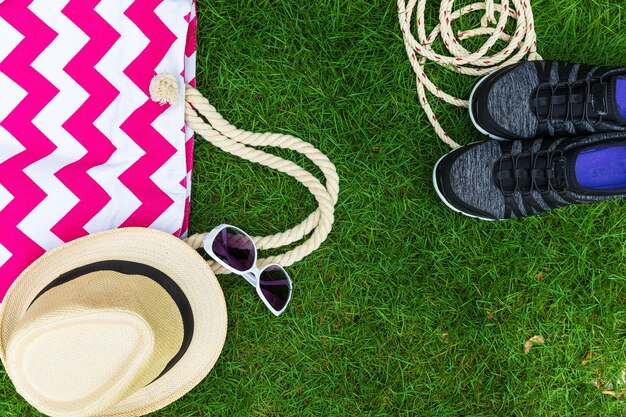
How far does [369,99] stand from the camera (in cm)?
165

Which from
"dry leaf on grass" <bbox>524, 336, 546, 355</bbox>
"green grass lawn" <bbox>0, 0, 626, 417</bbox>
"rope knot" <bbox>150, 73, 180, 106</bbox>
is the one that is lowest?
"dry leaf on grass" <bbox>524, 336, 546, 355</bbox>

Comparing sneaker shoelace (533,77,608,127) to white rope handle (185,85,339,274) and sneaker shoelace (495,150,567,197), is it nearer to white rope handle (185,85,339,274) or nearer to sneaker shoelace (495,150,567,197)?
sneaker shoelace (495,150,567,197)

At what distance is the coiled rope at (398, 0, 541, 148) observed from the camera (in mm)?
1619

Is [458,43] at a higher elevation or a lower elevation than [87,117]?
lower

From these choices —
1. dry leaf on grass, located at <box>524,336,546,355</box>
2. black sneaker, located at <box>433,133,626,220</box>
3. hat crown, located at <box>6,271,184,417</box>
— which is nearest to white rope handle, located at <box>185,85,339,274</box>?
black sneaker, located at <box>433,133,626,220</box>

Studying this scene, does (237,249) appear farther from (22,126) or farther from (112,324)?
(22,126)

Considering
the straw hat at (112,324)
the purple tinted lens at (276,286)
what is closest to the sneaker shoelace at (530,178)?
the purple tinted lens at (276,286)

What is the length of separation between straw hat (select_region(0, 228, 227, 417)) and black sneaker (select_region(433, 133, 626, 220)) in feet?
2.82

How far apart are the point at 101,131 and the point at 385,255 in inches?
39.0

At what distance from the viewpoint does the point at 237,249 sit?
4.85 ft

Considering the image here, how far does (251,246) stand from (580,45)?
4.39 ft

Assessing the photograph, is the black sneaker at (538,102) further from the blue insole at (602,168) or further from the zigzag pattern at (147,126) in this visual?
the zigzag pattern at (147,126)

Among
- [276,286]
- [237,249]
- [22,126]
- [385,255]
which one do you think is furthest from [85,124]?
[385,255]

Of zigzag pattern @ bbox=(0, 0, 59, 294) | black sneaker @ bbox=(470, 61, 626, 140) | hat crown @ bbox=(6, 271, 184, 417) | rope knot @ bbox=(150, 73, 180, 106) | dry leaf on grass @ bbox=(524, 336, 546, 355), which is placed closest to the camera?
hat crown @ bbox=(6, 271, 184, 417)
